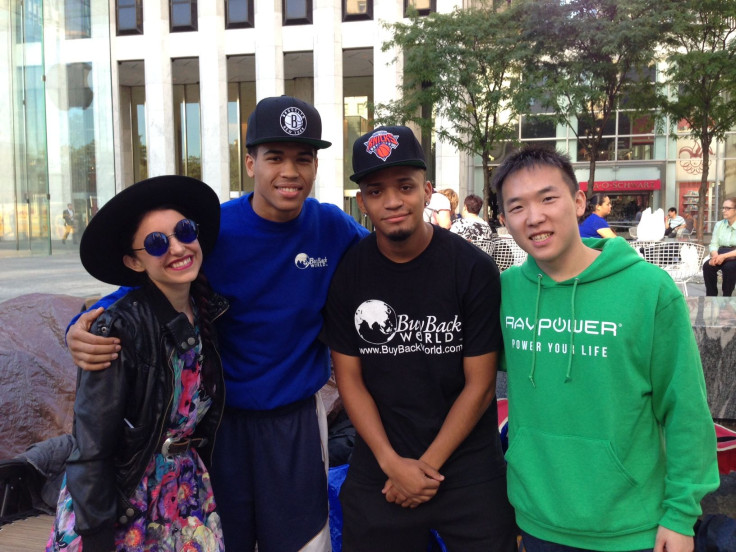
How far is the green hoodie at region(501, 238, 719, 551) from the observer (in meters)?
1.89

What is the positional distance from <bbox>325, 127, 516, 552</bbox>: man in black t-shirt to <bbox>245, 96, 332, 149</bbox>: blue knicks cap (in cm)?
29

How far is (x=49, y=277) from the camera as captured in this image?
10258 millimetres

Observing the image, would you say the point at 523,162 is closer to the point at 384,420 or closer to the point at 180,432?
the point at 384,420

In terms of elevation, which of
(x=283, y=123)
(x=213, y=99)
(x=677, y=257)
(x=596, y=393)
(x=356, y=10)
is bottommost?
(x=677, y=257)

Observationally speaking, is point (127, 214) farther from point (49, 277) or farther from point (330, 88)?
point (330, 88)

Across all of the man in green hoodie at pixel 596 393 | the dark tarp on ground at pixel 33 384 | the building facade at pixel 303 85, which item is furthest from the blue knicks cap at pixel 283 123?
the building facade at pixel 303 85

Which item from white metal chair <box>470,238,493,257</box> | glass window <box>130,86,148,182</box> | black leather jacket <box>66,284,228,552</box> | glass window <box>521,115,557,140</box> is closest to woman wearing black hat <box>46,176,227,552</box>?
black leather jacket <box>66,284,228,552</box>

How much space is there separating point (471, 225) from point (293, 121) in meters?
8.12

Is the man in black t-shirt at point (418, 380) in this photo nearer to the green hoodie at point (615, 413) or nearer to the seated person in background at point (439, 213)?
the green hoodie at point (615, 413)

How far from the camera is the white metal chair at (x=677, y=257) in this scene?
1019cm

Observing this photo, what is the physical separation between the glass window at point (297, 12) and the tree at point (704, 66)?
728 inches

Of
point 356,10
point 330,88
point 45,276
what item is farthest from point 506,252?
point 356,10

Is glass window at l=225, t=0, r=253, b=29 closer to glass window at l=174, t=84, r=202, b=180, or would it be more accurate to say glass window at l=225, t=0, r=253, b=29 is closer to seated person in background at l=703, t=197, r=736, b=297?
glass window at l=174, t=84, r=202, b=180

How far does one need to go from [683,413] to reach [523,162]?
0.93m
